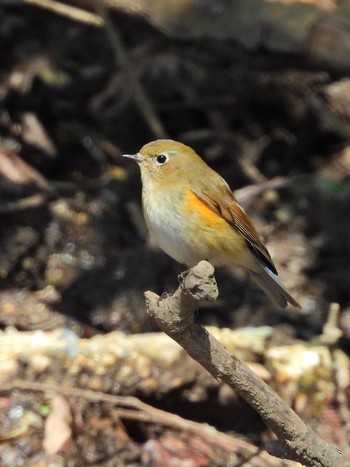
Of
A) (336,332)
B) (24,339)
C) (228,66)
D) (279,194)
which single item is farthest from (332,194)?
(24,339)

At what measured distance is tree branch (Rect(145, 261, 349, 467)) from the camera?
9.69ft

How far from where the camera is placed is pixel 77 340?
4910 millimetres

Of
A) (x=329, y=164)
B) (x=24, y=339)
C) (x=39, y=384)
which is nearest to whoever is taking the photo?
(x=39, y=384)

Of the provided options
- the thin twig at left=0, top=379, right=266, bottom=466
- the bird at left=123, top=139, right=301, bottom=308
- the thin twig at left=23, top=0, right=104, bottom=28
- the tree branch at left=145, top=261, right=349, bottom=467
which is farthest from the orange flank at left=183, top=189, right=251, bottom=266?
the thin twig at left=23, top=0, right=104, bottom=28

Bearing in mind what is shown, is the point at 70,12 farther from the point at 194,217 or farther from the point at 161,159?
the point at 194,217

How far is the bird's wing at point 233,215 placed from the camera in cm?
425

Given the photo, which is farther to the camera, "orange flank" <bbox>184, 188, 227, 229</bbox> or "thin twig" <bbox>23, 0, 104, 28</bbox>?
"thin twig" <bbox>23, 0, 104, 28</bbox>

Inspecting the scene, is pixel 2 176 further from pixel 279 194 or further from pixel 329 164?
pixel 329 164

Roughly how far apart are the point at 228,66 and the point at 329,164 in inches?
41.4

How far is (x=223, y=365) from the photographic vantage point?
3182mm

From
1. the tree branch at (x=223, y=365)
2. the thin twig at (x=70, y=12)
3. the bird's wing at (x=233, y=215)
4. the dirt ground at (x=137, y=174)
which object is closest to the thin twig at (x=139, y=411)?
the dirt ground at (x=137, y=174)

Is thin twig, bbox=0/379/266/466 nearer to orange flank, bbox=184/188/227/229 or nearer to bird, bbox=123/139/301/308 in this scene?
bird, bbox=123/139/301/308

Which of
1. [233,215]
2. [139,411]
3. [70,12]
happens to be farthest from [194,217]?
[70,12]

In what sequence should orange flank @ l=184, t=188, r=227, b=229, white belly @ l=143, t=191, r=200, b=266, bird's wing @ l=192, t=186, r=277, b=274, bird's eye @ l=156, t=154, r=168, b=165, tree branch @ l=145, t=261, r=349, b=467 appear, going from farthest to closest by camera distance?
1. bird's eye @ l=156, t=154, r=168, b=165
2. bird's wing @ l=192, t=186, r=277, b=274
3. orange flank @ l=184, t=188, r=227, b=229
4. white belly @ l=143, t=191, r=200, b=266
5. tree branch @ l=145, t=261, r=349, b=467
